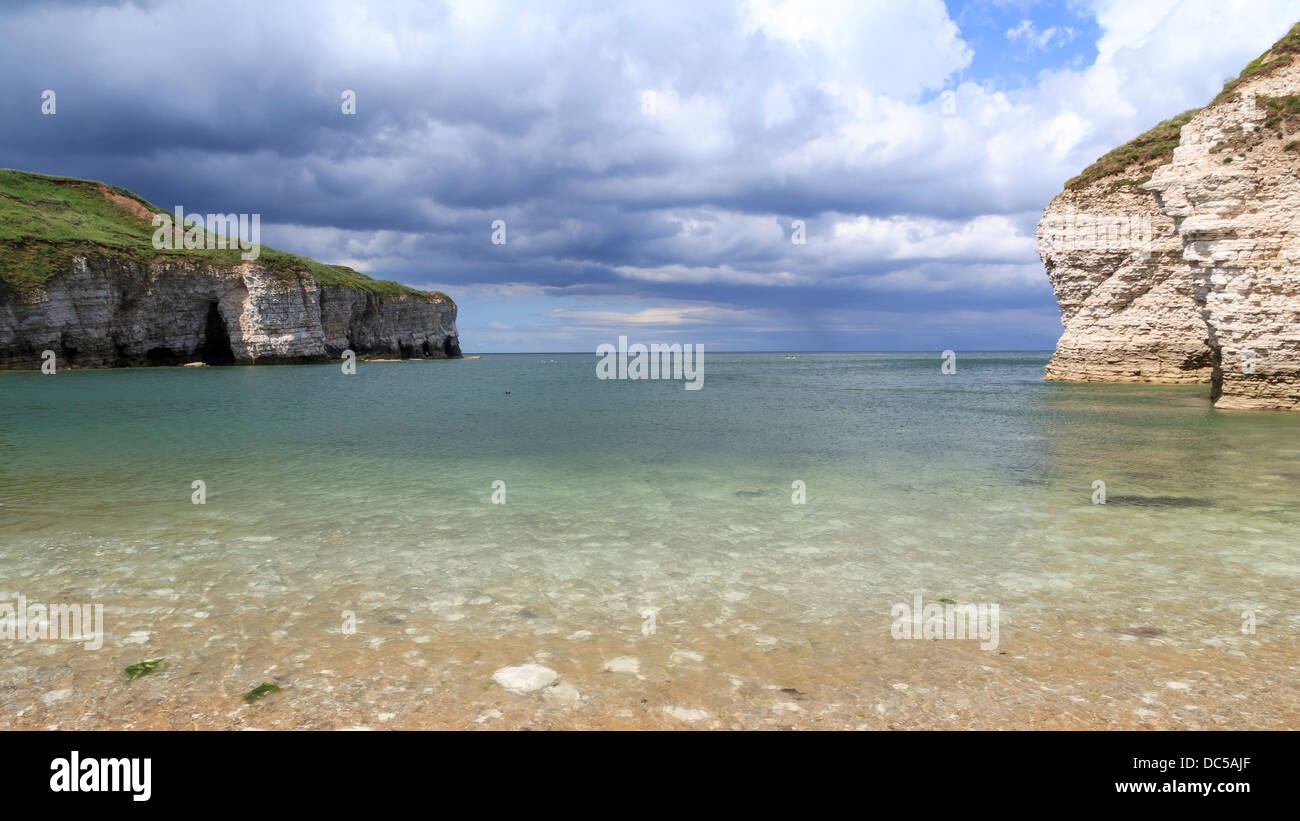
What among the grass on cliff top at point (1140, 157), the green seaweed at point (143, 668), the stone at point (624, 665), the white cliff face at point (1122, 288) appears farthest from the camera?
the grass on cliff top at point (1140, 157)

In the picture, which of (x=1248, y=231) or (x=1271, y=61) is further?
(x=1271, y=61)

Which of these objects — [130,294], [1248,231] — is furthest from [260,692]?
[130,294]

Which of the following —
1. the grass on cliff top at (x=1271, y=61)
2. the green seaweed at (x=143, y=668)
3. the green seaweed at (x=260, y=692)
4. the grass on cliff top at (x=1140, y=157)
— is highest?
the grass on cliff top at (x=1140, y=157)

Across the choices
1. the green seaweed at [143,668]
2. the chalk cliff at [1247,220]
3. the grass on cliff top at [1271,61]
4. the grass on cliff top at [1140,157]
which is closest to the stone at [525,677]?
the green seaweed at [143,668]

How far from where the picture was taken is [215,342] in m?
92.8

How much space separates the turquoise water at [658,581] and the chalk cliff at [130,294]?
72055mm

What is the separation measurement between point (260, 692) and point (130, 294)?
98.1 metres

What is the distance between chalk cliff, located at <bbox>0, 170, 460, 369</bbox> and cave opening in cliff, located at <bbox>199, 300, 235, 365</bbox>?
0.49 feet

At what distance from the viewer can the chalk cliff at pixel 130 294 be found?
230 ft

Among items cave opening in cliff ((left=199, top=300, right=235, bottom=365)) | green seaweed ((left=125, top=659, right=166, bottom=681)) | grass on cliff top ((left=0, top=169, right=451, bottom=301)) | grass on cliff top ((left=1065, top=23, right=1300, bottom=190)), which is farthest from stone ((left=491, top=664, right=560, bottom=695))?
cave opening in cliff ((left=199, top=300, right=235, bottom=365))

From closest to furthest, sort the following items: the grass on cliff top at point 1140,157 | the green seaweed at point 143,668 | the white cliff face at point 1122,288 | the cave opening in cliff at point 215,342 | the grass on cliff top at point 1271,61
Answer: the green seaweed at point 143,668 → the grass on cliff top at point 1271,61 → the white cliff face at point 1122,288 → the grass on cliff top at point 1140,157 → the cave opening in cliff at point 215,342

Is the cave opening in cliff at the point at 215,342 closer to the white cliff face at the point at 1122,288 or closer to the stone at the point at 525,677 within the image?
the white cliff face at the point at 1122,288

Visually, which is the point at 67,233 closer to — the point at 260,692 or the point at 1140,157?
the point at 260,692

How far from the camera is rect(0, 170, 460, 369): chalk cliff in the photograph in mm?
70000
